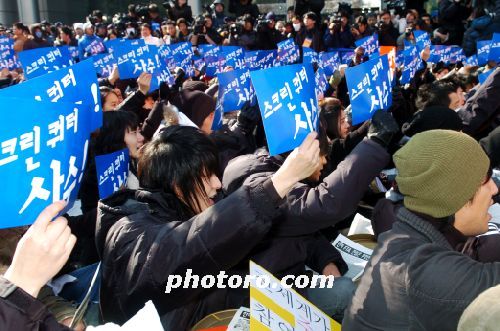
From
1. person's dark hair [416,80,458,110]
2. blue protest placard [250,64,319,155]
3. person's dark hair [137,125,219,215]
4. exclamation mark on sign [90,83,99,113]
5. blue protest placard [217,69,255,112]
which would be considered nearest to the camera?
person's dark hair [137,125,219,215]

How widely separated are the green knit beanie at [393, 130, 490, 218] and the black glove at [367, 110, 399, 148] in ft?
2.18

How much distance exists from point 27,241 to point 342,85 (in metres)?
5.98

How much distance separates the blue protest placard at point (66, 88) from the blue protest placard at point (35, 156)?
11 centimetres

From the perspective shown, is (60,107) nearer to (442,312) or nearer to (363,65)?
(442,312)

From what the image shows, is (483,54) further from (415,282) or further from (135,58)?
(415,282)

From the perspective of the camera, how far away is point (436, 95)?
502cm

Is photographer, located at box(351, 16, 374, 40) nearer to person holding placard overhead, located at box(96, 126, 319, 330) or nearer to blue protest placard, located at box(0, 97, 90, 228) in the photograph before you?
person holding placard overhead, located at box(96, 126, 319, 330)

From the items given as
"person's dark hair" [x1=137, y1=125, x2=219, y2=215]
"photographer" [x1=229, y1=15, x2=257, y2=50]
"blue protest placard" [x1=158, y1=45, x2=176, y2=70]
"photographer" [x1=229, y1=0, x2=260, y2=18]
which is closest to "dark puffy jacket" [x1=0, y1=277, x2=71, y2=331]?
"person's dark hair" [x1=137, y1=125, x2=219, y2=215]

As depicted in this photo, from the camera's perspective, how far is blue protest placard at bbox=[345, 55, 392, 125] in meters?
3.39

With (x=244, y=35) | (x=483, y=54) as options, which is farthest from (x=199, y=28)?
(x=483, y=54)

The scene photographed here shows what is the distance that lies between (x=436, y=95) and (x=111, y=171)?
316 cm

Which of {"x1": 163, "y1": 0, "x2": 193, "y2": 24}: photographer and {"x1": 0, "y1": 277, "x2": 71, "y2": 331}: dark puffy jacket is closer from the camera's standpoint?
{"x1": 0, "y1": 277, "x2": 71, "y2": 331}: dark puffy jacket

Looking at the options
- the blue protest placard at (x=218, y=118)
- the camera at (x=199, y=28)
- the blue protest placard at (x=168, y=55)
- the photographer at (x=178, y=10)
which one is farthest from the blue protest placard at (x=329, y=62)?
the photographer at (x=178, y=10)

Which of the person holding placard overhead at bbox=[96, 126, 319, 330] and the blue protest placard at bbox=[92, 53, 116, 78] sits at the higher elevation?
the person holding placard overhead at bbox=[96, 126, 319, 330]
